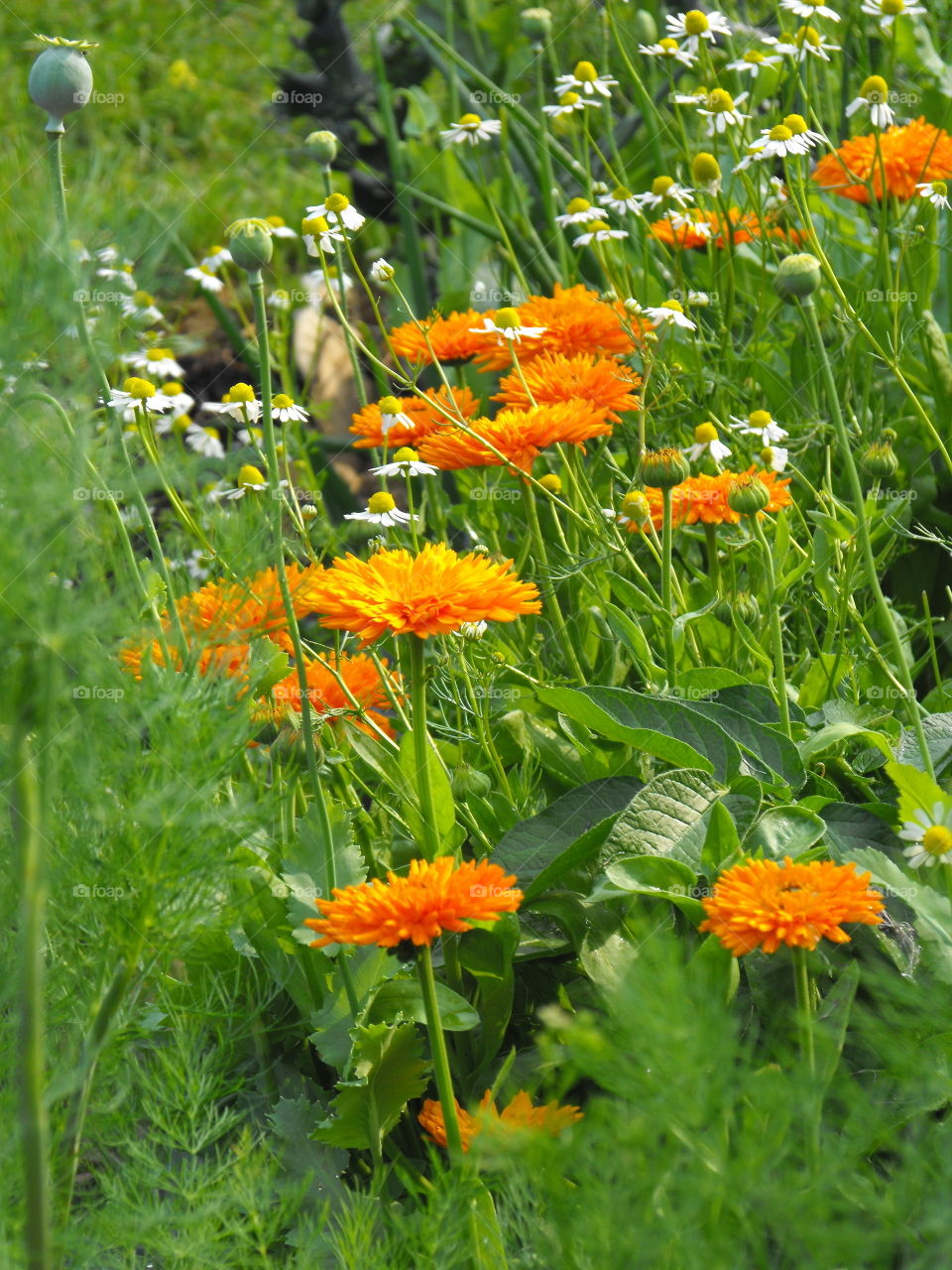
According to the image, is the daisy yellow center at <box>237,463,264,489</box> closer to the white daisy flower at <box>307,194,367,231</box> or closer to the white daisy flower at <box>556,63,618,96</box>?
the white daisy flower at <box>307,194,367,231</box>

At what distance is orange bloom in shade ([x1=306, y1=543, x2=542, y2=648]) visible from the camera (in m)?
0.98

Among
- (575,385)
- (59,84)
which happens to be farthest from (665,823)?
(59,84)

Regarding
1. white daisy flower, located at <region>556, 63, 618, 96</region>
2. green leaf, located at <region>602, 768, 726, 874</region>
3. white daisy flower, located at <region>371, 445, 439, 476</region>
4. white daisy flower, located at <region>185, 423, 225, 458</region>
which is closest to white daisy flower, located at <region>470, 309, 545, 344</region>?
white daisy flower, located at <region>371, 445, 439, 476</region>

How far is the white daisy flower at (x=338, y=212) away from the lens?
139 centimetres

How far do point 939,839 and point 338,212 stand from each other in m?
0.88

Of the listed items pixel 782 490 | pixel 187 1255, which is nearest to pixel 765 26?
pixel 782 490

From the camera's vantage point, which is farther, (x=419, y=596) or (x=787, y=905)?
(x=419, y=596)

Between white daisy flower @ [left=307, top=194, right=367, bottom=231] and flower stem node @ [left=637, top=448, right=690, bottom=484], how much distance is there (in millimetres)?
435

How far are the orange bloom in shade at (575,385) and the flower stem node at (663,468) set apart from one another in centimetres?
15

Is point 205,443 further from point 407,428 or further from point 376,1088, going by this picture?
point 376,1088

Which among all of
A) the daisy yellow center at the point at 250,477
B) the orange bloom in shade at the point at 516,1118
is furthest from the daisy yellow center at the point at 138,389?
the orange bloom in shade at the point at 516,1118

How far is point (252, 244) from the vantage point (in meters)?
1.00

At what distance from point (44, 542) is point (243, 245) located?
37 centimetres

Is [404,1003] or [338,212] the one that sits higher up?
[338,212]
